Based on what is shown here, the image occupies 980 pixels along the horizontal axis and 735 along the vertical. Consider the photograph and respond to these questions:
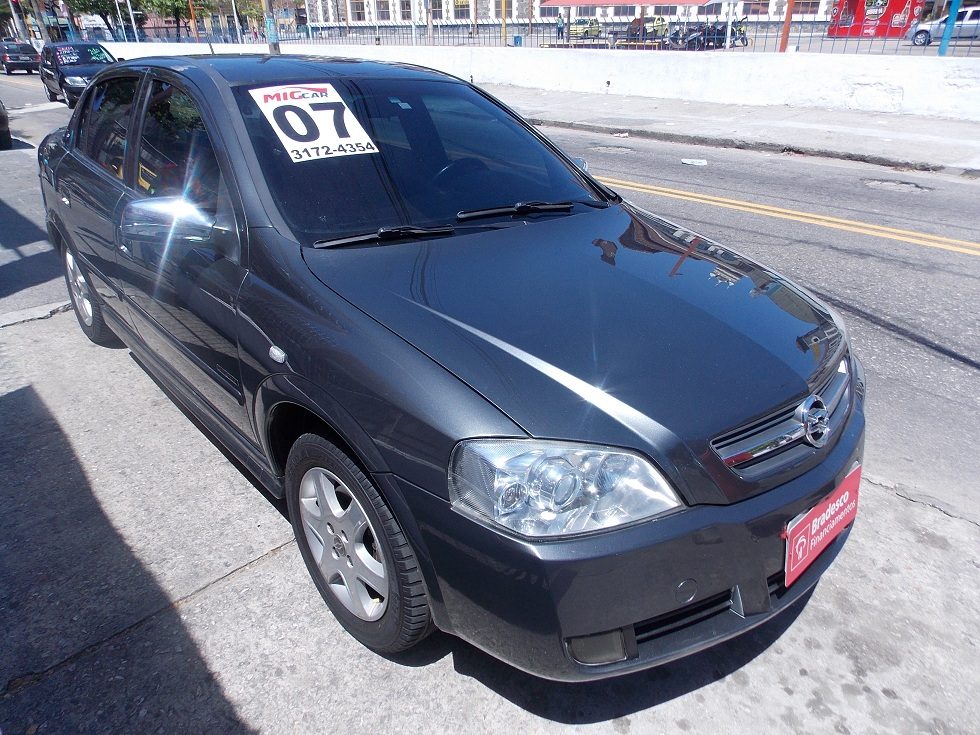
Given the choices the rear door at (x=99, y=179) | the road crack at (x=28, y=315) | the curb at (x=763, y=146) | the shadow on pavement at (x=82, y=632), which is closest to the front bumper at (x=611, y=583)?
the shadow on pavement at (x=82, y=632)

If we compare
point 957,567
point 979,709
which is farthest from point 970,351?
point 979,709

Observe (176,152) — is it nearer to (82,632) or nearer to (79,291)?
(82,632)

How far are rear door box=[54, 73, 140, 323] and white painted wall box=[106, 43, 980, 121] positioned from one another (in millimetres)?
6499

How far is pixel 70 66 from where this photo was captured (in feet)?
62.4

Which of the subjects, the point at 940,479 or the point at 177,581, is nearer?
the point at 177,581

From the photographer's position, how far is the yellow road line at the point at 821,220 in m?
6.69

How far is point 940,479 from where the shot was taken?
3.29 meters

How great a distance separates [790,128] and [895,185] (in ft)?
14.5

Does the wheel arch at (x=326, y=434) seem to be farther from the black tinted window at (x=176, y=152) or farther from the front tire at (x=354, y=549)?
the black tinted window at (x=176, y=152)

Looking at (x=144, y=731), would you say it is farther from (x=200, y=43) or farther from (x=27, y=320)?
(x=200, y=43)

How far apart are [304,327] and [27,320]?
13.4 ft

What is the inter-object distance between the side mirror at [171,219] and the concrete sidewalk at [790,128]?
10771 mm

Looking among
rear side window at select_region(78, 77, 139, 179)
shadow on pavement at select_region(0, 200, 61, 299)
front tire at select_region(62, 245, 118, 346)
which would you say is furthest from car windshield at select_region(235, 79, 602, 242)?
shadow on pavement at select_region(0, 200, 61, 299)

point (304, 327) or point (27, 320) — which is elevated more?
point (304, 327)
